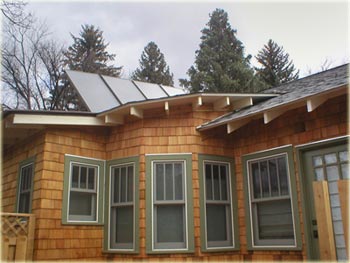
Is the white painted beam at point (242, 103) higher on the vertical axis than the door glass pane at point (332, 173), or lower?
higher

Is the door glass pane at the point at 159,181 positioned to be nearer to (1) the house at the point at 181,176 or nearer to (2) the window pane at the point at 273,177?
(1) the house at the point at 181,176

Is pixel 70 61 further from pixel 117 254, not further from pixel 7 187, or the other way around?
pixel 117 254

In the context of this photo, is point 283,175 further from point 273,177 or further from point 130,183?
point 130,183

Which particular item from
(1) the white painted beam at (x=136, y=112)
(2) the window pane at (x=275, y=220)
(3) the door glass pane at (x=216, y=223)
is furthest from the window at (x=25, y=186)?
→ (2) the window pane at (x=275, y=220)

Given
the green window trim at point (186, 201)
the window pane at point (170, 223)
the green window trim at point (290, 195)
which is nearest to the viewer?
the green window trim at point (290, 195)

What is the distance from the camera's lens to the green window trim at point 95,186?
6.19 m

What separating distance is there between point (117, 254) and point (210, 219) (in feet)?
5.56

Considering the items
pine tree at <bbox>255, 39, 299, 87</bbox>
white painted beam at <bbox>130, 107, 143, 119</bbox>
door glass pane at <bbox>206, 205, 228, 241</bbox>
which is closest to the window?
white painted beam at <bbox>130, 107, 143, 119</bbox>

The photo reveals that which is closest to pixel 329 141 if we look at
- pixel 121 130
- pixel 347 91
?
pixel 347 91

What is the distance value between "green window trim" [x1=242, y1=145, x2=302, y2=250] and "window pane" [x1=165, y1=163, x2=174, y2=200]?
126 cm

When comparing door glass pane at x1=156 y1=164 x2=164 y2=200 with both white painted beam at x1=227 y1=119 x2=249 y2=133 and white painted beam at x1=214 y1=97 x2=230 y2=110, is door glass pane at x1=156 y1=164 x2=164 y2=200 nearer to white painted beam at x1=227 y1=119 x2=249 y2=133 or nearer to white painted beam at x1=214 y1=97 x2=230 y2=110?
white painted beam at x1=227 y1=119 x2=249 y2=133

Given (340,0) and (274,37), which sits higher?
(274,37)

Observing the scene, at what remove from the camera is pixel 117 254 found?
6203 mm

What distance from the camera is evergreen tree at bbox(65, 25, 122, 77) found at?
25.2 metres
